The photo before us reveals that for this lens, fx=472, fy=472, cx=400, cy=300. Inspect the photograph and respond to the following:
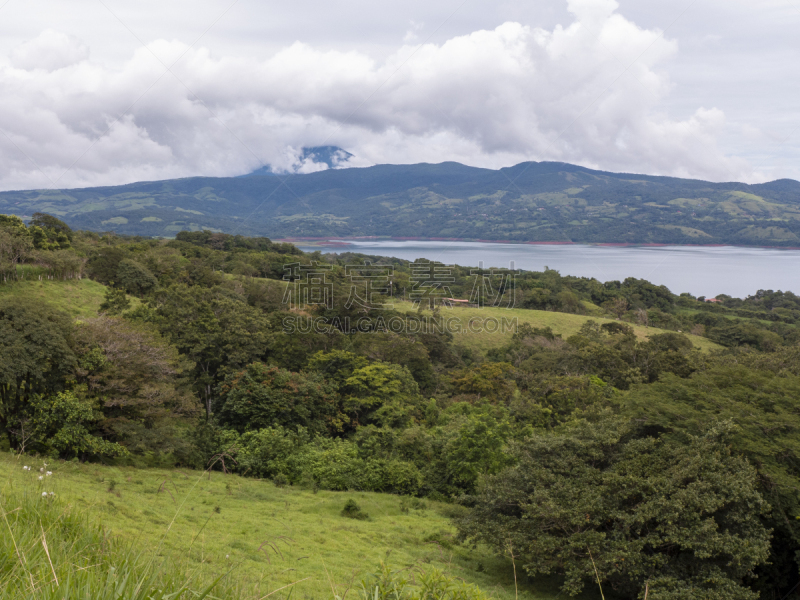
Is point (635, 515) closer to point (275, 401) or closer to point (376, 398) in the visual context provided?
point (376, 398)

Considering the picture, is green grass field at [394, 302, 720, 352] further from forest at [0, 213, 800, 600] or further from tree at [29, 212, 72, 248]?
tree at [29, 212, 72, 248]

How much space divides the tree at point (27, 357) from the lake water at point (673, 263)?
238 feet

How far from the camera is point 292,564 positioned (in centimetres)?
919

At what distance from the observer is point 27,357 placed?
41.4 feet

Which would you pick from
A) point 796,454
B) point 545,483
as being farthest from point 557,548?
point 796,454

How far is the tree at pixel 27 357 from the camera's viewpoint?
41.3ft

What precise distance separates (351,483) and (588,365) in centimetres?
1838

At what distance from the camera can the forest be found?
362 inches

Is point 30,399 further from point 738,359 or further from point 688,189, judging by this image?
point 688,189

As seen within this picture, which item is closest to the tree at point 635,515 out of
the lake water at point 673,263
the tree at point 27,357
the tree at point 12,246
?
the tree at point 27,357

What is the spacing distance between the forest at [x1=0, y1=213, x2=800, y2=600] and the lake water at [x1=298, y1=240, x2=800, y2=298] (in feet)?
181

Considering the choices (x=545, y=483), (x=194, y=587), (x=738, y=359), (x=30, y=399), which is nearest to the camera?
(x=194, y=587)

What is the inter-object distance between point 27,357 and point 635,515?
49.6 ft

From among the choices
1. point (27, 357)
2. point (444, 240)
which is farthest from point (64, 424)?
point (444, 240)
